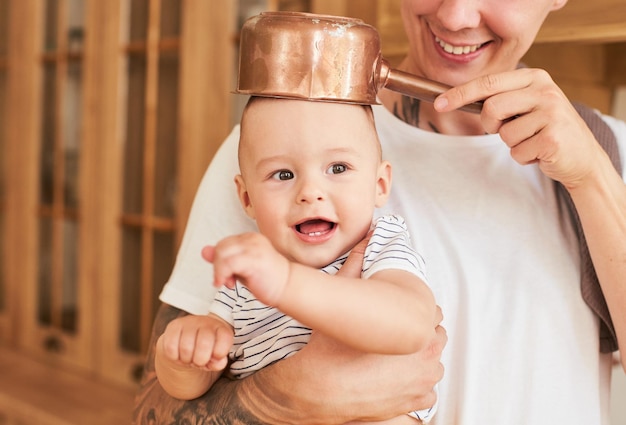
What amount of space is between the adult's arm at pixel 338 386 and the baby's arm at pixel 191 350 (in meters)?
0.09

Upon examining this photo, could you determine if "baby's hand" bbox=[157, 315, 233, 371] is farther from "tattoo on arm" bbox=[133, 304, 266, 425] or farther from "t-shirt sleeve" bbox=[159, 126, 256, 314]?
"t-shirt sleeve" bbox=[159, 126, 256, 314]

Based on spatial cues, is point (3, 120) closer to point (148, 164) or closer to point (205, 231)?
point (148, 164)

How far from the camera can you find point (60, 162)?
300cm

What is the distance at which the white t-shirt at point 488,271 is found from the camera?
1.14 meters

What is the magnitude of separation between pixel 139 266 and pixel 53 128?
Result: 788mm

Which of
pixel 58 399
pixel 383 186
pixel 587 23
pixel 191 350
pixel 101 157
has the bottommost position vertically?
pixel 58 399

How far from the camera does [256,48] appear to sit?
3.04 feet

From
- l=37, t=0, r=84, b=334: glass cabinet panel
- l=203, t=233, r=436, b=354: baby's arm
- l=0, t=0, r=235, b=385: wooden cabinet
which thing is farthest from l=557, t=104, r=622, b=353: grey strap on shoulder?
l=37, t=0, r=84, b=334: glass cabinet panel

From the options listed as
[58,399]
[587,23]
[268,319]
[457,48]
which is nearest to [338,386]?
[268,319]

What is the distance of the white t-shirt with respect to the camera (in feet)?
3.73

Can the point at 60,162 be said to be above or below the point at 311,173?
above

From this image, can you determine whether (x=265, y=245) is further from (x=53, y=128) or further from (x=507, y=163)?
(x=53, y=128)

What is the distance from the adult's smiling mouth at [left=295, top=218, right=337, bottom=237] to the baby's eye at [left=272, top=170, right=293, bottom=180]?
0.21 ft

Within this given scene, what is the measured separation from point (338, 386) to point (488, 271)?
34 centimetres
